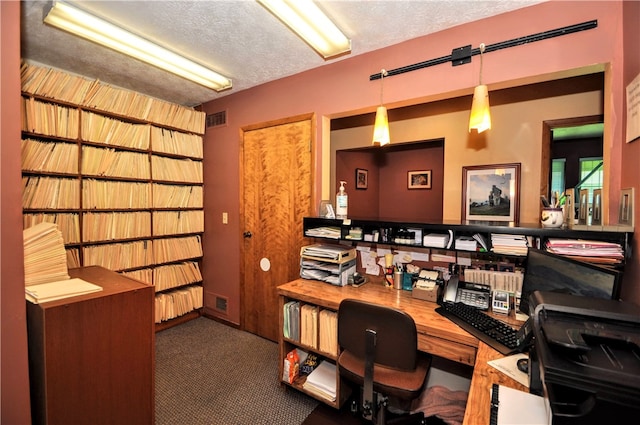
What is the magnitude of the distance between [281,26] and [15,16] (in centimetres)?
128

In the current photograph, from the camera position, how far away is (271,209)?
108 inches

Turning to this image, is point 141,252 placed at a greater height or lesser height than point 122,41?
lesser

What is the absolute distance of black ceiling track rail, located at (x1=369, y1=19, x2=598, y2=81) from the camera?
4.83ft

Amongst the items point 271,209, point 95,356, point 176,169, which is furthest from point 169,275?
point 95,356

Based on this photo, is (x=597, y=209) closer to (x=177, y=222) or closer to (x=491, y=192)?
(x=491, y=192)

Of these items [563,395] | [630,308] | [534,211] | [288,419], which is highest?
[534,211]

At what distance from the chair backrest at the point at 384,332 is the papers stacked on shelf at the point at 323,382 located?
0.59m

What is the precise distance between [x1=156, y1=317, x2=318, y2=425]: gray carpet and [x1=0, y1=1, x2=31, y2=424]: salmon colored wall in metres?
1.03

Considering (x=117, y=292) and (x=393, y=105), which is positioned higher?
(x=393, y=105)

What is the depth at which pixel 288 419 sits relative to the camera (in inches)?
70.4

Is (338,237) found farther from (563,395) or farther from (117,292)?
(563,395)

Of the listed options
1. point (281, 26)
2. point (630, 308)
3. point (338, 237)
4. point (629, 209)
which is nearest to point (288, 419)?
point (338, 237)

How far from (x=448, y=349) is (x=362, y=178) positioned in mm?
3235

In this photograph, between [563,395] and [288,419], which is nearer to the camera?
[563,395]
